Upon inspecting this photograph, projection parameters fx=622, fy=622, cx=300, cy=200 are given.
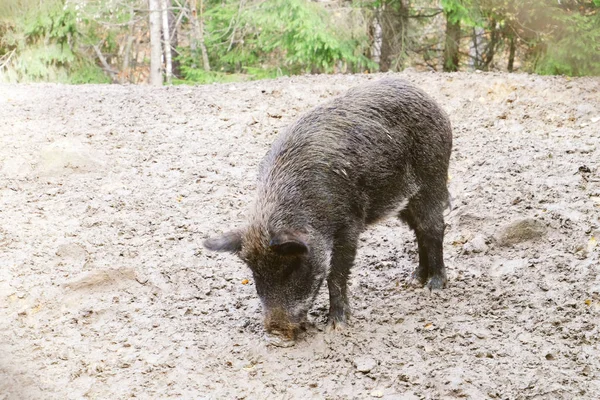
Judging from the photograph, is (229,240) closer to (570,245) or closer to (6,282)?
(6,282)

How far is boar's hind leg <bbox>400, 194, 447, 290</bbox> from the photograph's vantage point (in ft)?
17.5

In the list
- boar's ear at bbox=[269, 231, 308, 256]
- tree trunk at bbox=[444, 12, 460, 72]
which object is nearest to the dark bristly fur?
boar's ear at bbox=[269, 231, 308, 256]

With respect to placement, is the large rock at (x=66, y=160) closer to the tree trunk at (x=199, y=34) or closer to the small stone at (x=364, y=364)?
the small stone at (x=364, y=364)

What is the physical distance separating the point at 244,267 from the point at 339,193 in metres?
1.58

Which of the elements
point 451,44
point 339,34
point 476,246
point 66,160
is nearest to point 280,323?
point 476,246

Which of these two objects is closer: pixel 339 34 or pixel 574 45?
pixel 574 45

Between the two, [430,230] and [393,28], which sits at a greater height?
[393,28]

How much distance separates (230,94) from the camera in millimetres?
9406

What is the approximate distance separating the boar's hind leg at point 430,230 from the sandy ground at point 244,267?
0.63ft

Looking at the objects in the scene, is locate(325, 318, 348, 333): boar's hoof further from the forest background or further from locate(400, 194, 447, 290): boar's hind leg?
the forest background

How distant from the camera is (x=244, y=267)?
580cm

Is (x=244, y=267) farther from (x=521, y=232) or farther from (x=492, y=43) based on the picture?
(x=492, y=43)

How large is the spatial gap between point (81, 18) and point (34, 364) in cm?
1111

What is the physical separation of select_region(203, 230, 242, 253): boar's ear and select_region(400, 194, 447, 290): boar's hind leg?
1.66 metres
